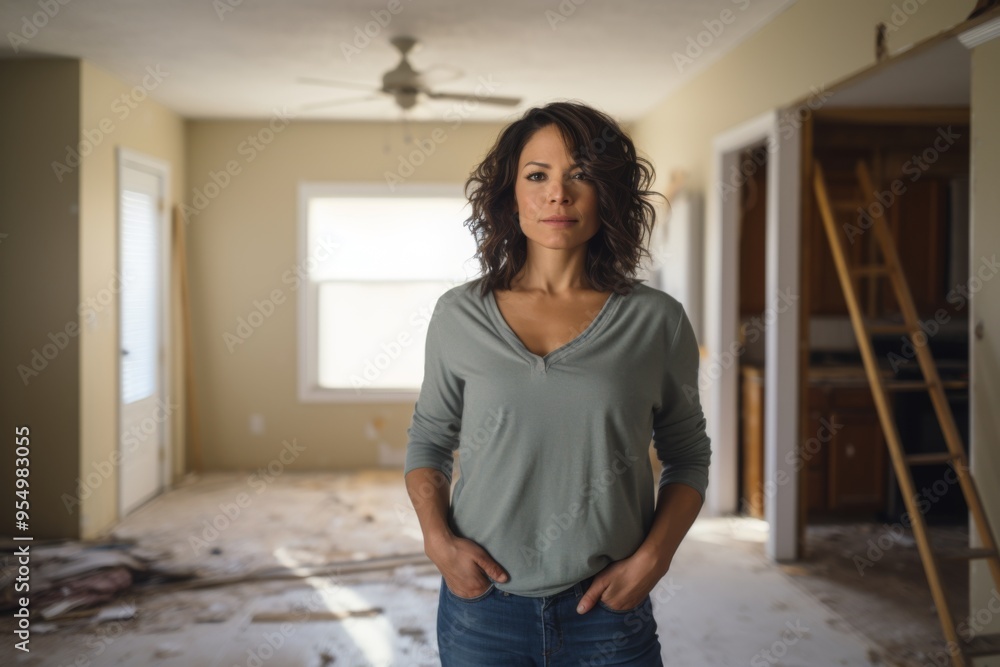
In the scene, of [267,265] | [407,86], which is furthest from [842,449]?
[267,265]

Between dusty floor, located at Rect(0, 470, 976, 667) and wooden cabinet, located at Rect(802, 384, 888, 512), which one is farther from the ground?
wooden cabinet, located at Rect(802, 384, 888, 512)

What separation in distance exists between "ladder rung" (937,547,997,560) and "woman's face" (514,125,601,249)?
201cm

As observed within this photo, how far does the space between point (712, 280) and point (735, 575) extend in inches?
68.3

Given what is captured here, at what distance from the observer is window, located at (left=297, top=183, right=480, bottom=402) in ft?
20.3

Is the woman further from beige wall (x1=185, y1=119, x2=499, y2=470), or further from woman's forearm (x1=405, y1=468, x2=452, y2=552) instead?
beige wall (x1=185, y1=119, x2=499, y2=470)

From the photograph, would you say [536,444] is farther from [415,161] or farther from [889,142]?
[415,161]

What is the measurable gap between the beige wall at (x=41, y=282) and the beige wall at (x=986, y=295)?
13.6 ft

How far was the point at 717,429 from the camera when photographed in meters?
4.70

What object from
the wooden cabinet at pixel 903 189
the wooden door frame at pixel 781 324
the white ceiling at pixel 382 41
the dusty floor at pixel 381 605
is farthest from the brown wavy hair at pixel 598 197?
the wooden cabinet at pixel 903 189

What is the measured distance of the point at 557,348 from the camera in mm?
1095

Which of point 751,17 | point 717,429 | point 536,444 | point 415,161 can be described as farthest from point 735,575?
point 415,161

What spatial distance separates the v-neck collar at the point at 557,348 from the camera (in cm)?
107

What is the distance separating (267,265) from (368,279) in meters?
0.77

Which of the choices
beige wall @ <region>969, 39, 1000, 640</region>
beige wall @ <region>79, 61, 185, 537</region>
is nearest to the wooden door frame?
beige wall @ <region>969, 39, 1000, 640</region>
